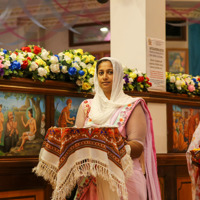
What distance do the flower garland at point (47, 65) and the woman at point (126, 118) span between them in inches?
27.9

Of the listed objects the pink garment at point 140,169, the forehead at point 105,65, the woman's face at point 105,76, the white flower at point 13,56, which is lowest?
the pink garment at point 140,169

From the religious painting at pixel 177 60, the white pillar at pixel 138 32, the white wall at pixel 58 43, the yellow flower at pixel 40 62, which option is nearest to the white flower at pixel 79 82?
the yellow flower at pixel 40 62

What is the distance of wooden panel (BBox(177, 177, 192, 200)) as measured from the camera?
6141 mm

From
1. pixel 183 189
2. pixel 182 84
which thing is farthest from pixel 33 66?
pixel 183 189

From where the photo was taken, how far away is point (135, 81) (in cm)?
566

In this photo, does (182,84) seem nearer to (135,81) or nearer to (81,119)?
(135,81)

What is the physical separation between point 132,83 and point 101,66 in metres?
1.59

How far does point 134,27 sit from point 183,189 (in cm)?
217

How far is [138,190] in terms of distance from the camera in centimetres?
379

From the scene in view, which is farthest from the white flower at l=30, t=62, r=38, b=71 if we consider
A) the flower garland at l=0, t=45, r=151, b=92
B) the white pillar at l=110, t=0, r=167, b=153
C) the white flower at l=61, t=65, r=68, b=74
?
the white pillar at l=110, t=0, r=167, b=153

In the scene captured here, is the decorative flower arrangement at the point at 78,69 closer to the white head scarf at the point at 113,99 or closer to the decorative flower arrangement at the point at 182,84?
the white head scarf at the point at 113,99

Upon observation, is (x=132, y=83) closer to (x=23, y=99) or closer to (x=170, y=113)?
(x=170, y=113)

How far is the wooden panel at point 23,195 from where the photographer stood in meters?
4.25

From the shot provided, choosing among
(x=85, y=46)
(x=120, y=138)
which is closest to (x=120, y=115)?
(x=120, y=138)
